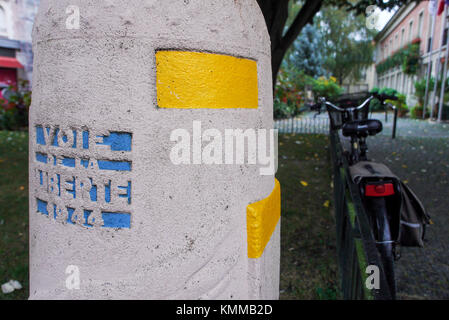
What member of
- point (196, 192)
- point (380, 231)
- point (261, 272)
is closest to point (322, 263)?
point (380, 231)

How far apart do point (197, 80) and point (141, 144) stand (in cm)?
36

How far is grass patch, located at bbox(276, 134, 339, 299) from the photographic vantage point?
3.08 metres

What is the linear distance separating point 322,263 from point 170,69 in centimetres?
275

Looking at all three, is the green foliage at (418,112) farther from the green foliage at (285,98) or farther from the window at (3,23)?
the window at (3,23)

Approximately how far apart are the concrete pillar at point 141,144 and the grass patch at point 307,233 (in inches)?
68.5

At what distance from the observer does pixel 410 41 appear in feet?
92.8

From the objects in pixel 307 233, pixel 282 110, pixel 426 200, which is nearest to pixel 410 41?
pixel 282 110

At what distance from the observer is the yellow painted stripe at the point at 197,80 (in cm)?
140

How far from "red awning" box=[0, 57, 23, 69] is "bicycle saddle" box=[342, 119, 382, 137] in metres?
19.6
